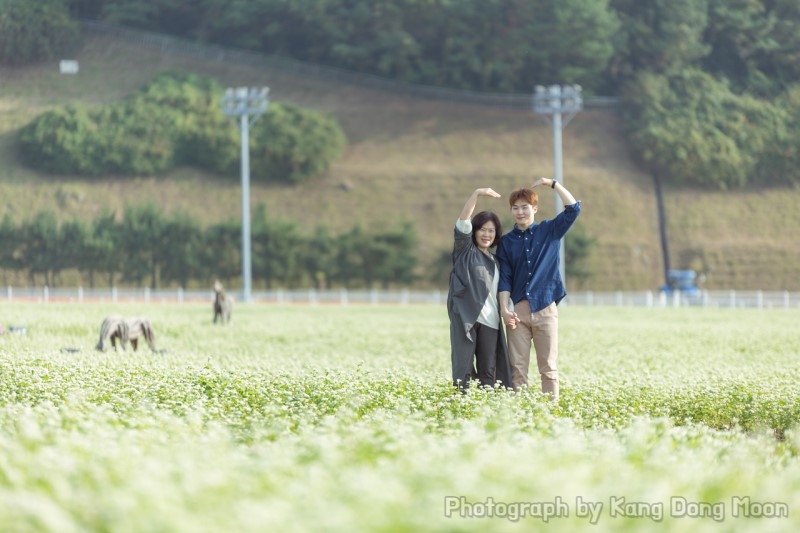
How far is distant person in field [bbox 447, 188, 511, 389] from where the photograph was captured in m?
11.2

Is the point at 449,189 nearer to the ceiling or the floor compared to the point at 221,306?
nearer to the ceiling

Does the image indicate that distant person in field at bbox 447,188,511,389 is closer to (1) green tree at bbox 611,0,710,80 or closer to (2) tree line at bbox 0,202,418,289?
(2) tree line at bbox 0,202,418,289

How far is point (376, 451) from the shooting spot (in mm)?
6504

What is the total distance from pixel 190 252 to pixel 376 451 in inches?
2143

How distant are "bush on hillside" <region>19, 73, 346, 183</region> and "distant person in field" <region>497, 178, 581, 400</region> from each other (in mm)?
58212

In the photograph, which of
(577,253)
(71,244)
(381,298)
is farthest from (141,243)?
(577,253)

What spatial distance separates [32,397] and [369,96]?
2706 inches

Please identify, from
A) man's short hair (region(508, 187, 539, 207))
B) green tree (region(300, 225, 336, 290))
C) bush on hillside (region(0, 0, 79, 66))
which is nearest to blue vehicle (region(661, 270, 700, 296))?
green tree (region(300, 225, 336, 290))

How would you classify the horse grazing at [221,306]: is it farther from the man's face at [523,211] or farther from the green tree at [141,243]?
the green tree at [141,243]

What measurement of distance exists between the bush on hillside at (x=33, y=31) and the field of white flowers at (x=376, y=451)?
226 ft

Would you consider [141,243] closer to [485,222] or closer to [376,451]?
[485,222]

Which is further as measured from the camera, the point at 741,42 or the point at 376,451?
the point at 741,42

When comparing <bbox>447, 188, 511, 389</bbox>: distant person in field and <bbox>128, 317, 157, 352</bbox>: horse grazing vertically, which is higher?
<bbox>447, 188, 511, 389</bbox>: distant person in field

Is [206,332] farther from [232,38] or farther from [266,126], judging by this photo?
[232,38]
